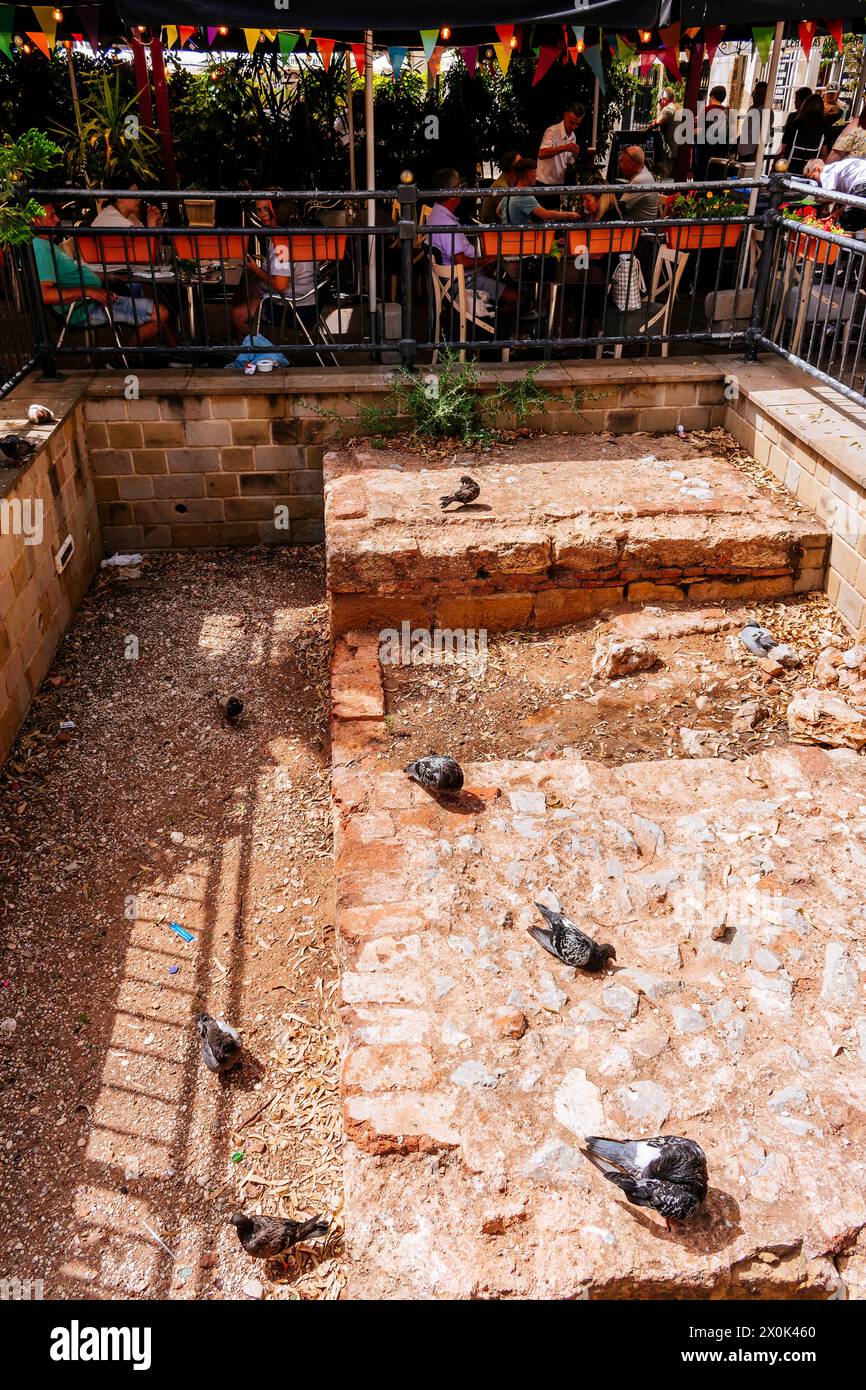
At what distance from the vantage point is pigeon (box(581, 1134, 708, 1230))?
277 cm

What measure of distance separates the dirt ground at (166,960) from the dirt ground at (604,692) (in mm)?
749

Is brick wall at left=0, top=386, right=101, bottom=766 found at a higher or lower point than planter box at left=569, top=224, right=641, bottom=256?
lower

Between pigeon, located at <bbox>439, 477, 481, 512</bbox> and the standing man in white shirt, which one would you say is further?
the standing man in white shirt

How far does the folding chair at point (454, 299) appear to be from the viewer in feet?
24.9

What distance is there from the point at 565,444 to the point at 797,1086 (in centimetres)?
524

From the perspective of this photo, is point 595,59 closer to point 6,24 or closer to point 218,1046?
point 6,24

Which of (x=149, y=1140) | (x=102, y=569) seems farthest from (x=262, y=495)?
(x=149, y=1140)

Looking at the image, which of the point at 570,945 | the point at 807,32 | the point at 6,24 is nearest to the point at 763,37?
the point at 807,32

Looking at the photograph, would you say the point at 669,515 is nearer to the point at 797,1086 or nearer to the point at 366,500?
the point at 366,500

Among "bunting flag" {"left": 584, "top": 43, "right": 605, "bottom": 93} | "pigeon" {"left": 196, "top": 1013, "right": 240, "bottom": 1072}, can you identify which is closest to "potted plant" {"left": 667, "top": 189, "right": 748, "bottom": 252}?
"bunting flag" {"left": 584, "top": 43, "right": 605, "bottom": 93}

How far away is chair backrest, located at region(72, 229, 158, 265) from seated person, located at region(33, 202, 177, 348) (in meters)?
0.13

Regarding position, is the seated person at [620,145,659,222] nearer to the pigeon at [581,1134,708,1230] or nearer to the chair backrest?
the chair backrest

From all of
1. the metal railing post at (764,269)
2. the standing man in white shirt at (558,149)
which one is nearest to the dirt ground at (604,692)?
the metal railing post at (764,269)

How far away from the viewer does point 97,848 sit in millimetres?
5059
